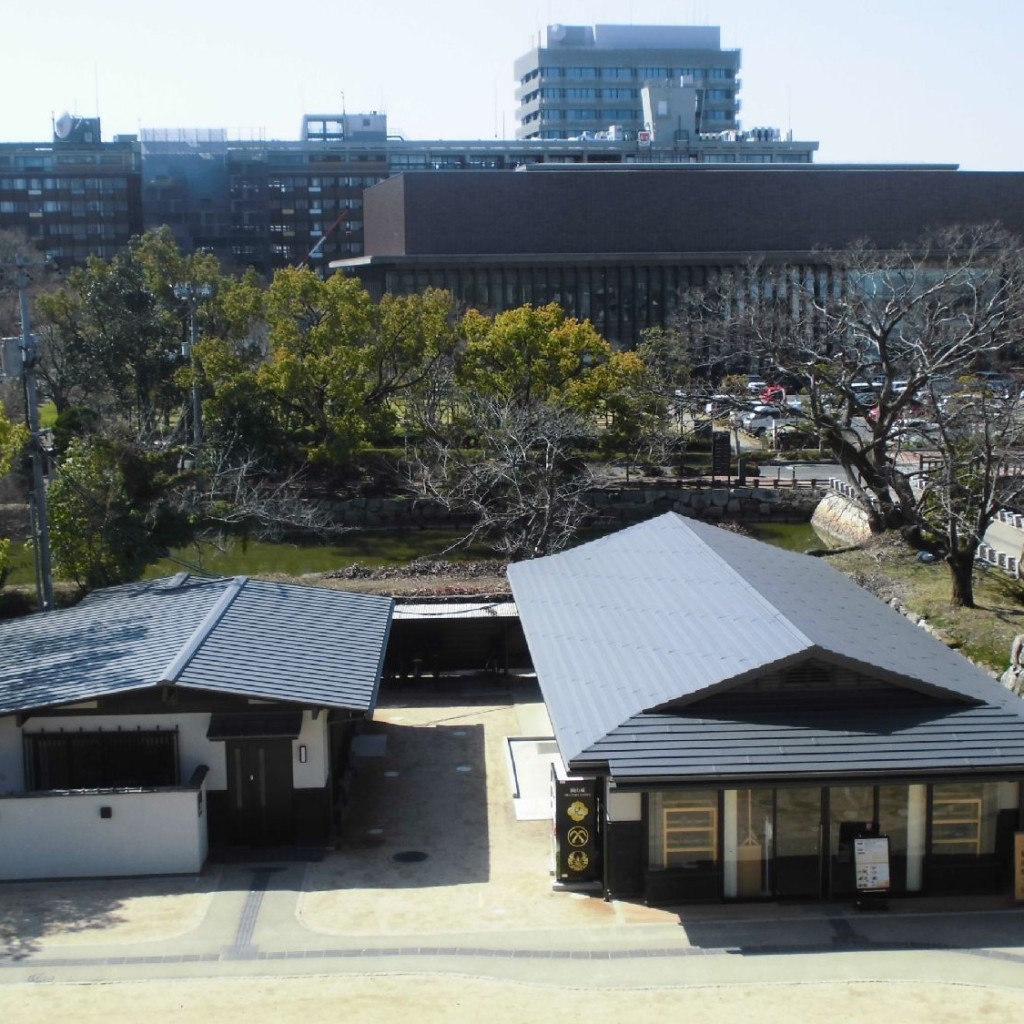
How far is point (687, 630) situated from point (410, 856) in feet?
12.1

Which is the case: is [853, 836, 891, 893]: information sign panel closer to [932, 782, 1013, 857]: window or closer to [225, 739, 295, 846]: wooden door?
[932, 782, 1013, 857]: window

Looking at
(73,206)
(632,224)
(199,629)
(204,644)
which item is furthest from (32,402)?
(73,206)

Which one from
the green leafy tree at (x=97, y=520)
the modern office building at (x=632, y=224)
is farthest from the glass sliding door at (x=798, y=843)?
the modern office building at (x=632, y=224)

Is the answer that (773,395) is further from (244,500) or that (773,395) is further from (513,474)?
(244,500)

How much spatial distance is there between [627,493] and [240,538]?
13.4 meters

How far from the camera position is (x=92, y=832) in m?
12.8

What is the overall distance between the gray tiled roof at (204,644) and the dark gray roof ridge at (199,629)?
17mm

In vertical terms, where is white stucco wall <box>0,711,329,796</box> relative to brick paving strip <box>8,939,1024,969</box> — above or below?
above

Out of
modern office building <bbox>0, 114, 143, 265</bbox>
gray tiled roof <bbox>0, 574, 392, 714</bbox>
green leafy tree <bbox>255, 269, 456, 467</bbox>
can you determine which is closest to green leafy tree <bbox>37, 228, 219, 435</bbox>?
green leafy tree <bbox>255, 269, 456, 467</bbox>

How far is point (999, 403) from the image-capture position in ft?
87.4

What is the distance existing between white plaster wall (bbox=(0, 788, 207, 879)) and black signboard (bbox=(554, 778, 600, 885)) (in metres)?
3.48

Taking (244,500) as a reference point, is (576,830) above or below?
below

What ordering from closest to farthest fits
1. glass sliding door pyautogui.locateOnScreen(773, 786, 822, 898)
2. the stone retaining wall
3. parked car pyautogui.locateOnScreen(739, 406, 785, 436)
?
1. glass sliding door pyautogui.locateOnScreen(773, 786, 822, 898)
2. the stone retaining wall
3. parked car pyautogui.locateOnScreen(739, 406, 785, 436)

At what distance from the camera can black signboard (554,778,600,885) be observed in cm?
1230
